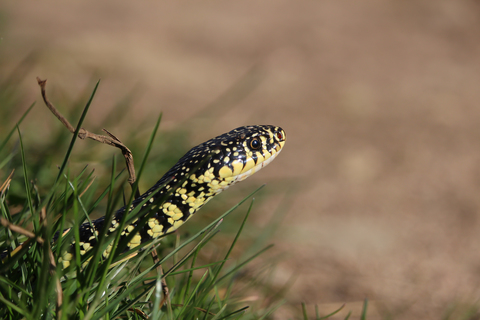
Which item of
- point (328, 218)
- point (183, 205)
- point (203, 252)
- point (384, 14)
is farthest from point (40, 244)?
point (384, 14)

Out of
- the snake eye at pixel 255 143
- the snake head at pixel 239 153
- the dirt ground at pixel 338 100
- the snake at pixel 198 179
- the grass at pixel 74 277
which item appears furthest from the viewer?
the dirt ground at pixel 338 100

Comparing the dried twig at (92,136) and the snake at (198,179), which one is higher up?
the dried twig at (92,136)

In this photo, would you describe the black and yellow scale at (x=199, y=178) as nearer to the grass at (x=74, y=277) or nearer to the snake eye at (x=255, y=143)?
the snake eye at (x=255, y=143)

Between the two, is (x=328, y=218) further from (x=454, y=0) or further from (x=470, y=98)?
(x=454, y=0)

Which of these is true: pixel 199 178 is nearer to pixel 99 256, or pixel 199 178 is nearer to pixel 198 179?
pixel 198 179

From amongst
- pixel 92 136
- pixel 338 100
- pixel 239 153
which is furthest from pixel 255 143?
pixel 338 100

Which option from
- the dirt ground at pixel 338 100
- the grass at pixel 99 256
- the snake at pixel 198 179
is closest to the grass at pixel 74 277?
the grass at pixel 99 256
